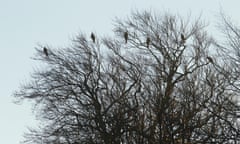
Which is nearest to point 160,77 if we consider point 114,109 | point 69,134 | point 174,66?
point 174,66

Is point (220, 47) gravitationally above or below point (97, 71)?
below

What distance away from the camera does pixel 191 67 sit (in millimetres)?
19203

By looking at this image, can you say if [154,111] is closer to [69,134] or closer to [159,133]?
[159,133]

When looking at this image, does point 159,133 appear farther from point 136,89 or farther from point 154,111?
point 136,89

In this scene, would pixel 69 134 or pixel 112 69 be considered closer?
pixel 69 134

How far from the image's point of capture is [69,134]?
59.3ft

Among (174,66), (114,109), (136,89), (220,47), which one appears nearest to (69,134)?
(114,109)

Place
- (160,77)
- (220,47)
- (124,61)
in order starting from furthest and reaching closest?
(124,61), (160,77), (220,47)

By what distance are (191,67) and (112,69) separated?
3.07 meters

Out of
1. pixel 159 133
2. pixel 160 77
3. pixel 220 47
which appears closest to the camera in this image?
pixel 220 47

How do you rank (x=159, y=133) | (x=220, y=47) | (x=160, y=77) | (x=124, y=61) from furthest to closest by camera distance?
(x=124, y=61) → (x=160, y=77) → (x=159, y=133) → (x=220, y=47)

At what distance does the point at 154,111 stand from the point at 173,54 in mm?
2845

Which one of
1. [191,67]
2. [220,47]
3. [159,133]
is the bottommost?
[159,133]

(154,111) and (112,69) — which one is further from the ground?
(112,69)
